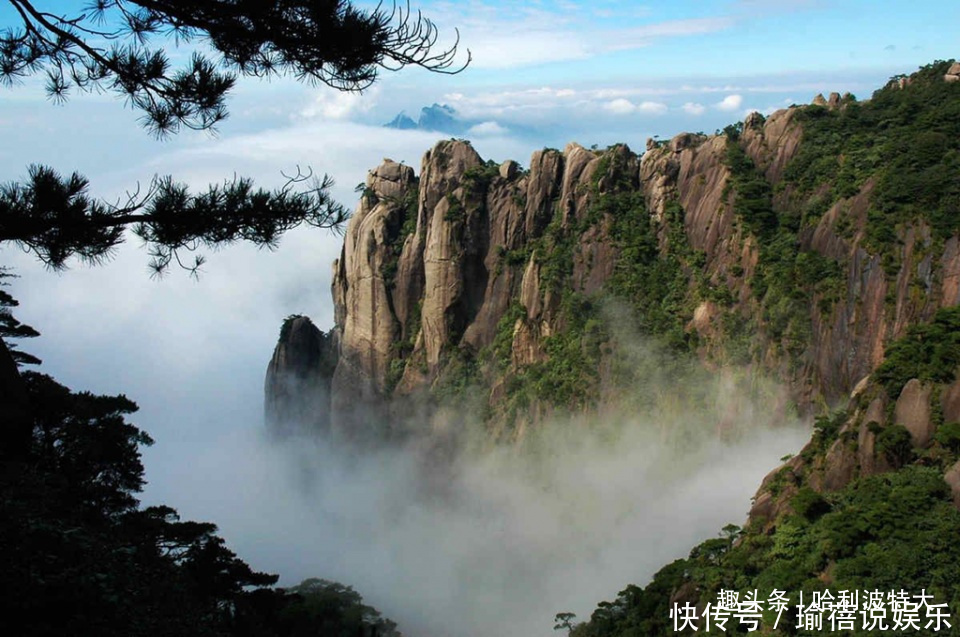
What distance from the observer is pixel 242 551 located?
50.7 metres

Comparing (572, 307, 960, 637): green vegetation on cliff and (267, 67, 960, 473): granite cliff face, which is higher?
(267, 67, 960, 473): granite cliff face

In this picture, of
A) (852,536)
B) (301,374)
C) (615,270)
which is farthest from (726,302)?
(301,374)

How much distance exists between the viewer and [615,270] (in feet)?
156

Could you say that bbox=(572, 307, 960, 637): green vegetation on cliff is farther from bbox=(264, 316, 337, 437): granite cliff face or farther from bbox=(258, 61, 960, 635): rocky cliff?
bbox=(264, 316, 337, 437): granite cliff face

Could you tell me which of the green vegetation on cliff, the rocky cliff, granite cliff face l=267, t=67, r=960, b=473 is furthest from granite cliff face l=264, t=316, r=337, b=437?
the green vegetation on cliff

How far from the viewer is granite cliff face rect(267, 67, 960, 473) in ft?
114

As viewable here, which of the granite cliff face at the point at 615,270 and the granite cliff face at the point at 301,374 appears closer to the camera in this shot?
the granite cliff face at the point at 615,270

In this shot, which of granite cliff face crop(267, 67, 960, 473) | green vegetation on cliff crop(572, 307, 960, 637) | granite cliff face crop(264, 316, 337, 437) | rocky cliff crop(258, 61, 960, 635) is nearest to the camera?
green vegetation on cliff crop(572, 307, 960, 637)

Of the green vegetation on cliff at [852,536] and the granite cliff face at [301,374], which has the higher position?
the granite cliff face at [301,374]

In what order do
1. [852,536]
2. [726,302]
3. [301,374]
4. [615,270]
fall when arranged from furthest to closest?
[301,374]
[615,270]
[726,302]
[852,536]

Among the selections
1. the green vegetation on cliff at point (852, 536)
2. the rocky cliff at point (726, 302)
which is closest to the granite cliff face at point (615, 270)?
the rocky cliff at point (726, 302)

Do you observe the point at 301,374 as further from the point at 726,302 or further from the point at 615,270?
the point at 726,302

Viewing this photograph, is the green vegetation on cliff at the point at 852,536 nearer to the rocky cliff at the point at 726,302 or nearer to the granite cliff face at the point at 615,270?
the rocky cliff at the point at 726,302

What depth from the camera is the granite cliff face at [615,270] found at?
3478 cm
